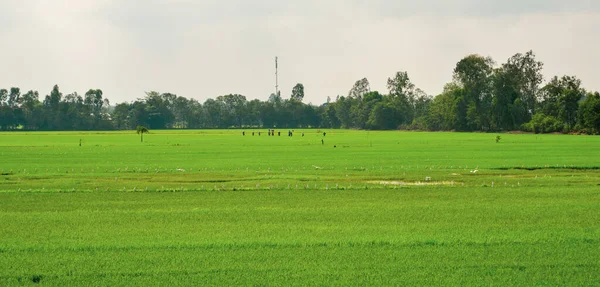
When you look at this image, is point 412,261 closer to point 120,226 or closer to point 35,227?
point 120,226

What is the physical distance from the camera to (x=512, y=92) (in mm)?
154375

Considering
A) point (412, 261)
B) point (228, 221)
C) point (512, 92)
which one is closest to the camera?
point (412, 261)

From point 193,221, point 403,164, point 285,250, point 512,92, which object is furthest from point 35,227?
point 512,92

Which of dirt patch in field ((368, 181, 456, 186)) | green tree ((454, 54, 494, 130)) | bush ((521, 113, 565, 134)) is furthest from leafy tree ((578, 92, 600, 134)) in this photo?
dirt patch in field ((368, 181, 456, 186))

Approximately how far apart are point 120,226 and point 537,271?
11286 mm

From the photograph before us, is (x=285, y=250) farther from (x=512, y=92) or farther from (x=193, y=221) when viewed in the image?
(x=512, y=92)

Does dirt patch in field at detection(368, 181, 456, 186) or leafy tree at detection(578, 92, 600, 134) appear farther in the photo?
leafy tree at detection(578, 92, 600, 134)

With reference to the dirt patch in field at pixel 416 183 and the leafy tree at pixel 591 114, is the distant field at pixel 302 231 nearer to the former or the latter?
the dirt patch in field at pixel 416 183

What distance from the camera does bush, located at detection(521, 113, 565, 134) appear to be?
12900 cm

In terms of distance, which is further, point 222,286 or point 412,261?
point 412,261

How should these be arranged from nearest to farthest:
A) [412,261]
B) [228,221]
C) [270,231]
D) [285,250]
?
1. [412,261]
2. [285,250]
3. [270,231]
4. [228,221]

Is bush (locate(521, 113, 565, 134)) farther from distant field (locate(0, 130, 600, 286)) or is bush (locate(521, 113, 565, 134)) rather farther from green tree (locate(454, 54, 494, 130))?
distant field (locate(0, 130, 600, 286))

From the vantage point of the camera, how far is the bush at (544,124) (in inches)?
5079

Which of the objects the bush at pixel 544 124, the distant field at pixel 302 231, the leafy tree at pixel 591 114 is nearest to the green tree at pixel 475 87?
the bush at pixel 544 124
